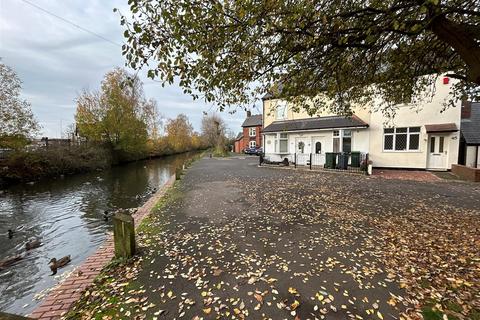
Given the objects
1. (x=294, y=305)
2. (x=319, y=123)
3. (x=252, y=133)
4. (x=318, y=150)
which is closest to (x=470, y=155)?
(x=318, y=150)

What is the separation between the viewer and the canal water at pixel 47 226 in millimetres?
4488

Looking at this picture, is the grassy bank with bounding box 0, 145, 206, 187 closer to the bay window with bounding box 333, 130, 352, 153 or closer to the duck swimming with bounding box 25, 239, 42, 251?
the duck swimming with bounding box 25, 239, 42, 251

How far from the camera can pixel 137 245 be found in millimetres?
4934

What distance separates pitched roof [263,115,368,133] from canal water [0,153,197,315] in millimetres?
12580

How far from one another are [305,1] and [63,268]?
7.22m

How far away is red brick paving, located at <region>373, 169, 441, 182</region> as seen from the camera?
41.7 ft

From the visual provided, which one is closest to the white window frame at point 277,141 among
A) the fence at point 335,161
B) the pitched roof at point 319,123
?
the pitched roof at point 319,123

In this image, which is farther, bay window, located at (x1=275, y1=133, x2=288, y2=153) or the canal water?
bay window, located at (x1=275, y1=133, x2=288, y2=153)

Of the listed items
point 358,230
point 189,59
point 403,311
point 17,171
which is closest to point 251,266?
point 403,311

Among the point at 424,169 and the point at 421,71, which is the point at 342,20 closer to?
the point at 421,71

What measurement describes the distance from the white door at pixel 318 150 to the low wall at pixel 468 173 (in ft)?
25.0

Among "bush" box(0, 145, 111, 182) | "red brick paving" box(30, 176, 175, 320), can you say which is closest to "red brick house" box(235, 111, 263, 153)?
"bush" box(0, 145, 111, 182)

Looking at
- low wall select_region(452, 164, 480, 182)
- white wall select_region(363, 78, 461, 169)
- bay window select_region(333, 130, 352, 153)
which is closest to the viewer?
low wall select_region(452, 164, 480, 182)

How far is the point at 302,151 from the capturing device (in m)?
20.3
